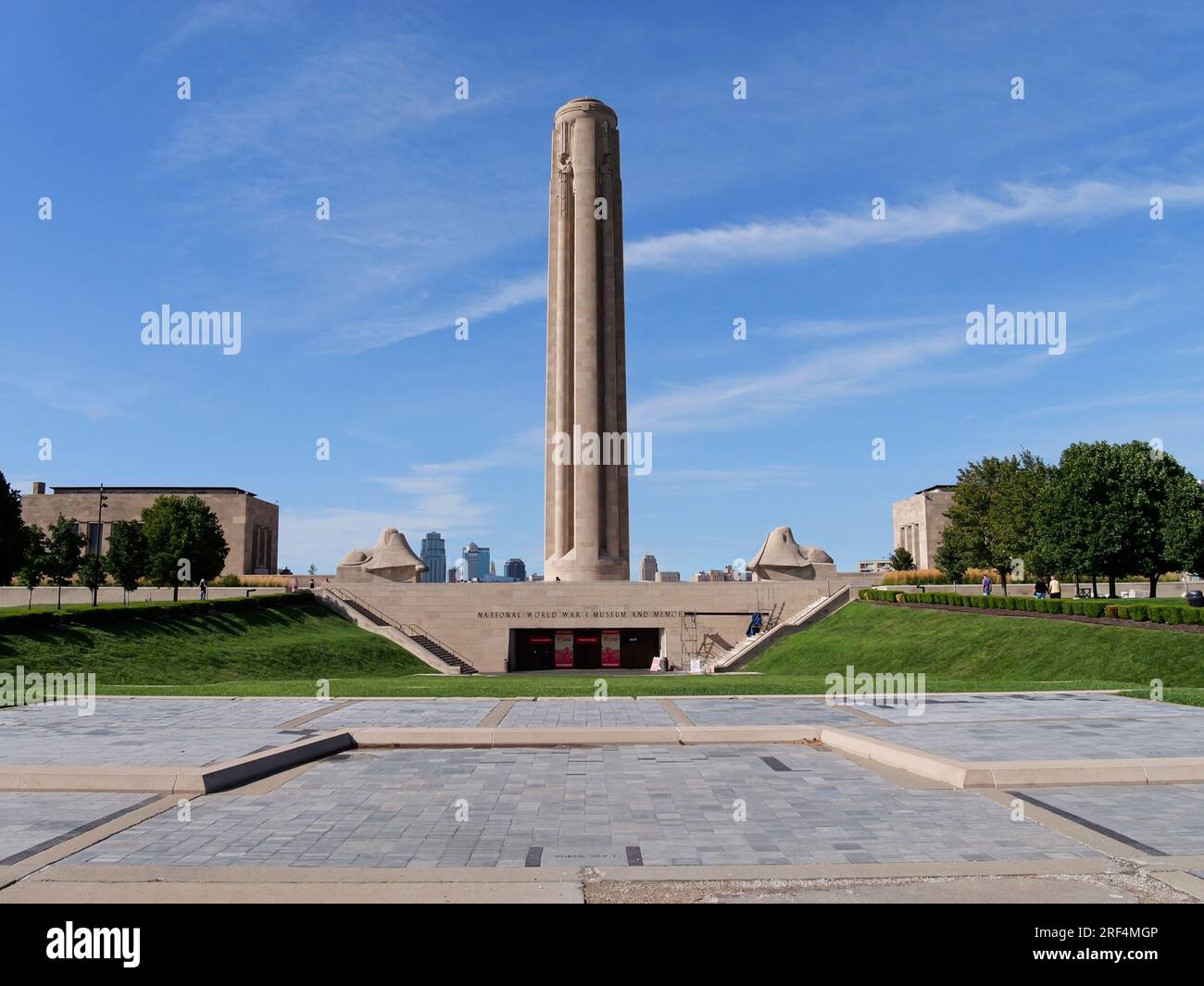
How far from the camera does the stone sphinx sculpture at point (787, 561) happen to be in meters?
61.2

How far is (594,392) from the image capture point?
63.8m

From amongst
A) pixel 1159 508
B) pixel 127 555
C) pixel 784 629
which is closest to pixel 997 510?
pixel 1159 508

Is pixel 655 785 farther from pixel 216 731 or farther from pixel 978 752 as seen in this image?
pixel 216 731

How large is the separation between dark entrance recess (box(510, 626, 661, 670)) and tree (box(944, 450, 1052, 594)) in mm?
23576

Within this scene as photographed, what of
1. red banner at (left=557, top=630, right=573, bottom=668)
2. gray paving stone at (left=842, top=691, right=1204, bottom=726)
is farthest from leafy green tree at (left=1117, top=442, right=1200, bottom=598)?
red banner at (left=557, top=630, right=573, bottom=668)

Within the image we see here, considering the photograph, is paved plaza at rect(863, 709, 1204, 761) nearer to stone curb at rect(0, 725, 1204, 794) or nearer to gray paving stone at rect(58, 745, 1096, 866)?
stone curb at rect(0, 725, 1204, 794)

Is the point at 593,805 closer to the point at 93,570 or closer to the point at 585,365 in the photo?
the point at 93,570

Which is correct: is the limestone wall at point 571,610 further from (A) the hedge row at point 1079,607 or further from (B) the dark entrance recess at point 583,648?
(A) the hedge row at point 1079,607

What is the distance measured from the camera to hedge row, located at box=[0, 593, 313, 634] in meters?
34.7

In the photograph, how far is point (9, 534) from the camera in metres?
44.6

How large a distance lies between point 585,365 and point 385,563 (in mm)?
19375

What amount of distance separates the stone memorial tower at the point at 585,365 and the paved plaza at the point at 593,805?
46.3 meters
